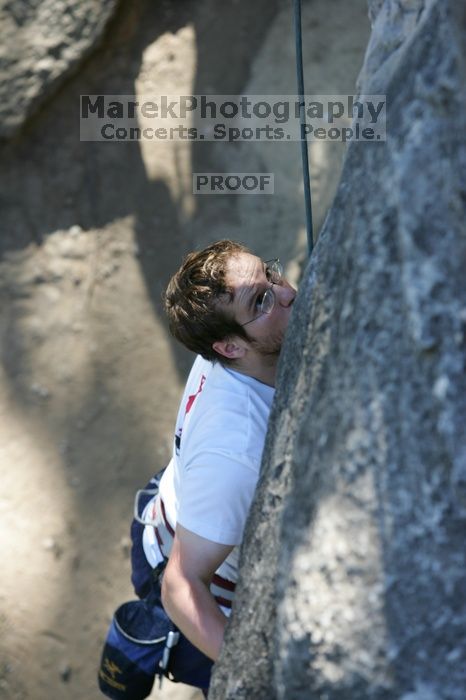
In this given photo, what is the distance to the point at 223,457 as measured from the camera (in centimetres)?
152

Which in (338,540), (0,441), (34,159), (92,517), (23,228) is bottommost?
(92,517)

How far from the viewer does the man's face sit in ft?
5.47

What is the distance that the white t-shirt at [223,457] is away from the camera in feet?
4.94

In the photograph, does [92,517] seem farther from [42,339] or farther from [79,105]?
[79,105]

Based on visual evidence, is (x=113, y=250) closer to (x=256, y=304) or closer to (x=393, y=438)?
(x=256, y=304)

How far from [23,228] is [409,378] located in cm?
277

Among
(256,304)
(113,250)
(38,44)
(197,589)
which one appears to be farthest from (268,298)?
(38,44)

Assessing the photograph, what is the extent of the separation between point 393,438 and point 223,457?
20.4 inches

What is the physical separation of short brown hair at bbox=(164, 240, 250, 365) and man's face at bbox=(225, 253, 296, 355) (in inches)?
0.6

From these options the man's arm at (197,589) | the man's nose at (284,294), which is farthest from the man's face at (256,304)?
the man's arm at (197,589)

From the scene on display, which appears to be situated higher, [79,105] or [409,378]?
[79,105]

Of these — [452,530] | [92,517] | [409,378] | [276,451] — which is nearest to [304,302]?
[276,451]

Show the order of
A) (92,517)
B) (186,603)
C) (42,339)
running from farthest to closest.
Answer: (42,339) → (92,517) → (186,603)

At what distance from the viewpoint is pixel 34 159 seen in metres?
3.61
